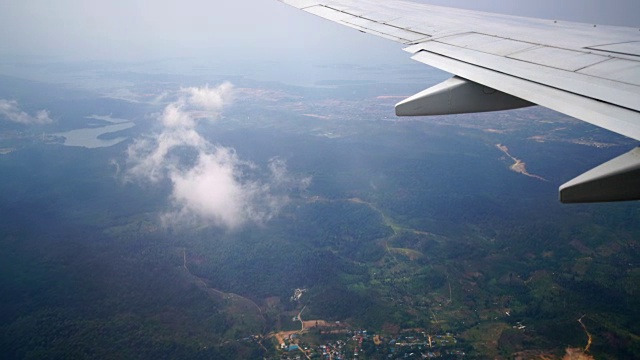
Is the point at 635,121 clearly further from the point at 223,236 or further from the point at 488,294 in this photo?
the point at 223,236

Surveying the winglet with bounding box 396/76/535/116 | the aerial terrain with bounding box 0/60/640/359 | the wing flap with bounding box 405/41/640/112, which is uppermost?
the wing flap with bounding box 405/41/640/112

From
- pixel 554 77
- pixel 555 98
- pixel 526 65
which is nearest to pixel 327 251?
pixel 526 65

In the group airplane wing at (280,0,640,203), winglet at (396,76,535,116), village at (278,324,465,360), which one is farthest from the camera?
village at (278,324,465,360)

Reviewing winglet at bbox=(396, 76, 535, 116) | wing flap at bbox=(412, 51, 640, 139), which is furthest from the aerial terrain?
wing flap at bbox=(412, 51, 640, 139)

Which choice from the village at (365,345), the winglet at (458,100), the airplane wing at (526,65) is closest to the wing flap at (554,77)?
the airplane wing at (526,65)

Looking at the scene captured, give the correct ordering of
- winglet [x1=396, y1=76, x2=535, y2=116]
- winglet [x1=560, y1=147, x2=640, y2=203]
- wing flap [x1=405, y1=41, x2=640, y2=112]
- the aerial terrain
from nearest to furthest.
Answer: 1. winglet [x1=560, y1=147, x2=640, y2=203]
2. wing flap [x1=405, y1=41, x2=640, y2=112]
3. winglet [x1=396, y1=76, x2=535, y2=116]
4. the aerial terrain

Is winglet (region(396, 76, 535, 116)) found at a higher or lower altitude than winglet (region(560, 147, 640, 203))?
higher

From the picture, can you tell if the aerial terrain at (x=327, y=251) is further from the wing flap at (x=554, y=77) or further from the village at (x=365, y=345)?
the wing flap at (x=554, y=77)

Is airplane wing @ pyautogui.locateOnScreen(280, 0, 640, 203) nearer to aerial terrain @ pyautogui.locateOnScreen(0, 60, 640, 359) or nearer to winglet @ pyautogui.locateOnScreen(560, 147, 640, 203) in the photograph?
winglet @ pyautogui.locateOnScreen(560, 147, 640, 203)

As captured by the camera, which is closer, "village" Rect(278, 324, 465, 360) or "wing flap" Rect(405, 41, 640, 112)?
"wing flap" Rect(405, 41, 640, 112)
